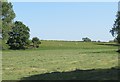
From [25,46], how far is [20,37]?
3264 millimetres

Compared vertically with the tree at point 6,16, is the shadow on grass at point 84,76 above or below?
below

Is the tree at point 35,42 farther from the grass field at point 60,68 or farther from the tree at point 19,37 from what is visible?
the grass field at point 60,68

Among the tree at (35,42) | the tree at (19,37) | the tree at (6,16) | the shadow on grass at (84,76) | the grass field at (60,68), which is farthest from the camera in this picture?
the tree at (35,42)

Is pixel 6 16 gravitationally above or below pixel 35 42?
above

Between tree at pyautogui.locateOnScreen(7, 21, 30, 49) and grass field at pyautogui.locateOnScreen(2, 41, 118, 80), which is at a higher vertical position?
tree at pyautogui.locateOnScreen(7, 21, 30, 49)

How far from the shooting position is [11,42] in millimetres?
112500

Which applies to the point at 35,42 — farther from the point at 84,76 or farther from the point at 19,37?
the point at 84,76

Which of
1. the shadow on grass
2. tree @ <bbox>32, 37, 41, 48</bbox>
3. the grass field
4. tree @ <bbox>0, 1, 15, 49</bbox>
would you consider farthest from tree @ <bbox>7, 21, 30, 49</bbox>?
the shadow on grass

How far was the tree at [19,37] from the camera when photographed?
369 ft

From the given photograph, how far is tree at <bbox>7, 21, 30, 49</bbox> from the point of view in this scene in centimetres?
11240

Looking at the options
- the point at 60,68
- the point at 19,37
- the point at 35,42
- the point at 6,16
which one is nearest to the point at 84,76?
the point at 60,68

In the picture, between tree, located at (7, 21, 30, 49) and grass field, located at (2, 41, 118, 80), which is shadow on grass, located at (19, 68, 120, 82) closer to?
grass field, located at (2, 41, 118, 80)

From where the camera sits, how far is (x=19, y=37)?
11575cm

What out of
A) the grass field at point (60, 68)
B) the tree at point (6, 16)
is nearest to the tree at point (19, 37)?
the tree at point (6, 16)
